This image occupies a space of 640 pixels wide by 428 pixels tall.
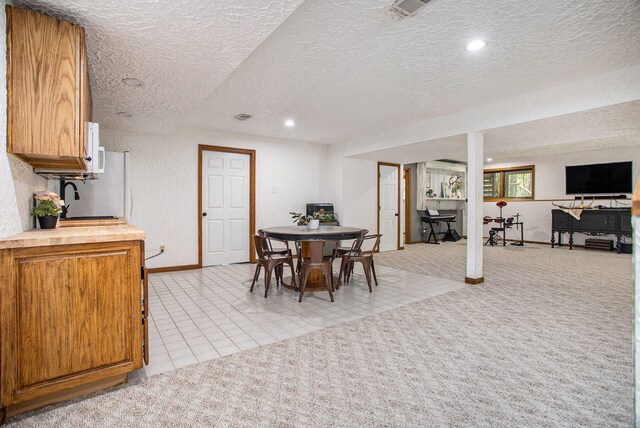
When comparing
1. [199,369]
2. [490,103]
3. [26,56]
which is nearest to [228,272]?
[199,369]

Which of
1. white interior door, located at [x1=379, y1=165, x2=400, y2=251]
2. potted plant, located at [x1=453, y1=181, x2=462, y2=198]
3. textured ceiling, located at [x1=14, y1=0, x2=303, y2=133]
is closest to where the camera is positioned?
textured ceiling, located at [x1=14, y1=0, x2=303, y2=133]

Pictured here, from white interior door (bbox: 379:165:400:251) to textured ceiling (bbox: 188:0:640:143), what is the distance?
3105 millimetres

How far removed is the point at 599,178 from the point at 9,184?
400 inches

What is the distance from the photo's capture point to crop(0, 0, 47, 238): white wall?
67.0 inches

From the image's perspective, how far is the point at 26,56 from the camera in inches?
70.7

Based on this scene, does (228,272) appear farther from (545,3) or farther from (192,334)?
(545,3)

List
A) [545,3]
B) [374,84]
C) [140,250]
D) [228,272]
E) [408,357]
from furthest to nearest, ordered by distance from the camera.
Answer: [228,272] → [374,84] → [408,357] → [545,3] → [140,250]

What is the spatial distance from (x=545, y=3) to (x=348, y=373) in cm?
278

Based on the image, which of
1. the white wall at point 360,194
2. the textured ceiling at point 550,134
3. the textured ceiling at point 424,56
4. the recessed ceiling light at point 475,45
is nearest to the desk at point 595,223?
the textured ceiling at point 550,134

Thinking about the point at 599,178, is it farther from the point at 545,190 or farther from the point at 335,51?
the point at 335,51

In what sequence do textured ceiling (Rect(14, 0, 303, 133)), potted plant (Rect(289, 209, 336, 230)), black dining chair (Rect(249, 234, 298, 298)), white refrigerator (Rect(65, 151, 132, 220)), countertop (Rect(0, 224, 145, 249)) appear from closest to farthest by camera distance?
countertop (Rect(0, 224, 145, 249))
textured ceiling (Rect(14, 0, 303, 133))
black dining chair (Rect(249, 234, 298, 298))
white refrigerator (Rect(65, 151, 132, 220))
potted plant (Rect(289, 209, 336, 230))

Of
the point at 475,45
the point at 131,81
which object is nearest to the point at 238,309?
the point at 131,81

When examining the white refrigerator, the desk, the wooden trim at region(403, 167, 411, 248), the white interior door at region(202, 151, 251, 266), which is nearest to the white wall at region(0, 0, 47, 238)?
the white refrigerator

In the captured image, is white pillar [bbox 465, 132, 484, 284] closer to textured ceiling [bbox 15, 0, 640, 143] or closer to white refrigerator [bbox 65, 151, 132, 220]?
textured ceiling [bbox 15, 0, 640, 143]
